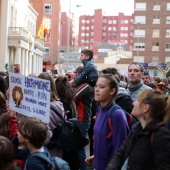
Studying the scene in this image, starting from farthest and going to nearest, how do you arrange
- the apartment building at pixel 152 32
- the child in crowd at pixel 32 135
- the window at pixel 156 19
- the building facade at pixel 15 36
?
1. the window at pixel 156 19
2. the apartment building at pixel 152 32
3. the building facade at pixel 15 36
4. the child in crowd at pixel 32 135

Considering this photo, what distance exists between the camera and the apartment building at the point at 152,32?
70.9 m

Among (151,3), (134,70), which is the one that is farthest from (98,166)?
(151,3)

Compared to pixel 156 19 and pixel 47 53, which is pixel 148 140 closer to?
pixel 156 19

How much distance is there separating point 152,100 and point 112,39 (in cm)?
13790

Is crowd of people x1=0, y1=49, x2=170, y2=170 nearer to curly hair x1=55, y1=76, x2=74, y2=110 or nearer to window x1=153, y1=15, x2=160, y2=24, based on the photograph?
curly hair x1=55, y1=76, x2=74, y2=110

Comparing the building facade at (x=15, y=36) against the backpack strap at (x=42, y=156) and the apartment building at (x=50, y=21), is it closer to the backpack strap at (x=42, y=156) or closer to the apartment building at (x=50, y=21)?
the apartment building at (x=50, y=21)

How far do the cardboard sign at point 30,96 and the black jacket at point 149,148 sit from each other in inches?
50.6

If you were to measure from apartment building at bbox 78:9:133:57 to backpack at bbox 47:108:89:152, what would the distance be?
123508mm

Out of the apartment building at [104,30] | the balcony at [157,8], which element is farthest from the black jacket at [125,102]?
the apartment building at [104,30]

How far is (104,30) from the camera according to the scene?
140 meters

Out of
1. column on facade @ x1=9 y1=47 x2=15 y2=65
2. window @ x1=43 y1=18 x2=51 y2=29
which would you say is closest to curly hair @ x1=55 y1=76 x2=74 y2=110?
column on facade @ x1=9 y1=47 x2=15 y2=65

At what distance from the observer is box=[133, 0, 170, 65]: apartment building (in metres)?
70.9

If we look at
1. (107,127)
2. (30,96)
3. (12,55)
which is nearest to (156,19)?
(12,55)

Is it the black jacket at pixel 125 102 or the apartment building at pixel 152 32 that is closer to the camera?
the black jacket at pixel 125 102
